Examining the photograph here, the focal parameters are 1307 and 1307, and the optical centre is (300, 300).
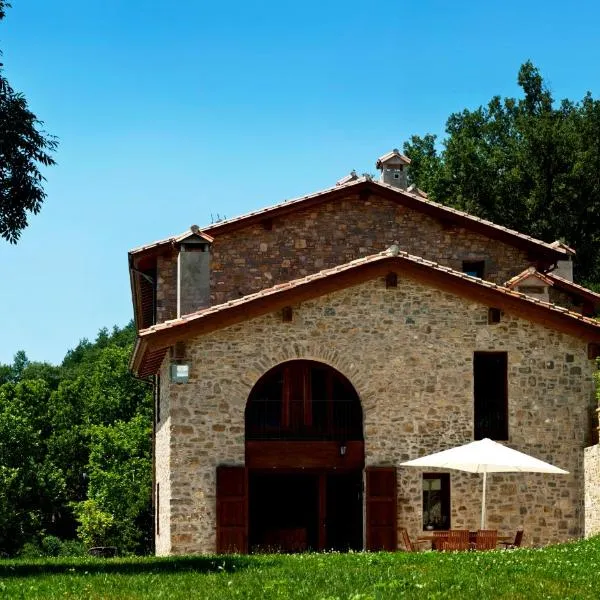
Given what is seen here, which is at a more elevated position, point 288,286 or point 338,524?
point 288,286

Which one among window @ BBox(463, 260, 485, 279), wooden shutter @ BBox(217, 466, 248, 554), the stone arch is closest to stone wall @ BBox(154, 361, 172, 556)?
wooden shutter @ BBox(217, 466, 248, 554)

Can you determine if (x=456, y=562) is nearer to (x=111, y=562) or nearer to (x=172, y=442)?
(x=111, y=562)

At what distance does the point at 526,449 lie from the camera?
29.4 metres

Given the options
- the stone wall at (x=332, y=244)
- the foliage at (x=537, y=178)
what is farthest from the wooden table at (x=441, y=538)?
the foliage at (x=537, y=178)

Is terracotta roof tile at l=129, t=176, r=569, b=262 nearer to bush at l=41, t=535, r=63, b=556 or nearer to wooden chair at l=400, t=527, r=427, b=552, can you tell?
wooden chair at l=400, t=527, r=427, b=552

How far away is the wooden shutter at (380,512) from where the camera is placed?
2855cm

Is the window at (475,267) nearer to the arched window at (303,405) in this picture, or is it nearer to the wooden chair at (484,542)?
the arched window at (303,405)

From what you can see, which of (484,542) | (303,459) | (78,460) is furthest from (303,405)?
(78,460)

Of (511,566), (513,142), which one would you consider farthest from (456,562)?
(513,142)

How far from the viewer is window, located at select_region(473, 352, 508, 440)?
29.6 metres

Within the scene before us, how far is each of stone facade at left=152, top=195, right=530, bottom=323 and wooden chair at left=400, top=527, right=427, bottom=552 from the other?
27.7 ft

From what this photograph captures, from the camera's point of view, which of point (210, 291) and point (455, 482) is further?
point (210, 291)

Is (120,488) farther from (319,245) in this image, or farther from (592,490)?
(592,490)

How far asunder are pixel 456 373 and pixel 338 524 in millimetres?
4331
